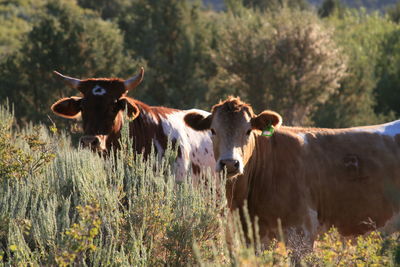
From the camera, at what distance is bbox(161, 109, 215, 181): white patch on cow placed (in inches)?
332

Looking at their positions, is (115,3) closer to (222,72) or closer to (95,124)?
(222,72)

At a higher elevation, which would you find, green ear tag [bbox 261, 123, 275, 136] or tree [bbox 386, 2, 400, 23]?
tree [bbox 386, 2, 400, 23]

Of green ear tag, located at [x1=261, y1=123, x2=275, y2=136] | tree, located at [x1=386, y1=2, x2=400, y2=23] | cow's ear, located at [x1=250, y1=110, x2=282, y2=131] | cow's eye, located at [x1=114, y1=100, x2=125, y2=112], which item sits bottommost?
green ear tag, located at [x1=261, y1=123, x2=275, y2=136]

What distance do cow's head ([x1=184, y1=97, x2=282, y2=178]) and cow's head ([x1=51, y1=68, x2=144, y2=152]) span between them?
1352mm

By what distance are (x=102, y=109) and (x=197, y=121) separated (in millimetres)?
1194

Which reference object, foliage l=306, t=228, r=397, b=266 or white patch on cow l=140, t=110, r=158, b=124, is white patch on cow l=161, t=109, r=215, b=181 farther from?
foliage l=306, t=228, r=397, b=266

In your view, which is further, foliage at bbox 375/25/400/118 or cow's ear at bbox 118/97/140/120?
foliage at bbox 375/25/400/118

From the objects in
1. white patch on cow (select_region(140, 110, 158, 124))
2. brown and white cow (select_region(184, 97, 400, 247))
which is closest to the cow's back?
brown and white cow (select_region(184, 97, 400, 247))

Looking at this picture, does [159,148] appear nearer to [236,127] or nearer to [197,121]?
[197,121]

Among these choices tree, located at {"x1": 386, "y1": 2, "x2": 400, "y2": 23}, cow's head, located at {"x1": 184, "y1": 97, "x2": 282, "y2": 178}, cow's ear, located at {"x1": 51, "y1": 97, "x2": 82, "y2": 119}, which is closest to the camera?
cow's head, located at {"x1": 184, "y1": 97, "x2": 282, "y2": 178}

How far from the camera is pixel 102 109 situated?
8250mm

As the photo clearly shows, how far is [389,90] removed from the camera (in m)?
28.1

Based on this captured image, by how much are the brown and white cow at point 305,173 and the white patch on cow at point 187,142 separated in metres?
0.81

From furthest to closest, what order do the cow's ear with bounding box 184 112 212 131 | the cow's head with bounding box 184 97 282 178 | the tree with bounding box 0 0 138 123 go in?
→ 1. the tree with bounding box 0 0 138 123
2. the cow's ear with bounding box 184 112 212 131
3. the cow's head with bounding box 184 97 282 178
